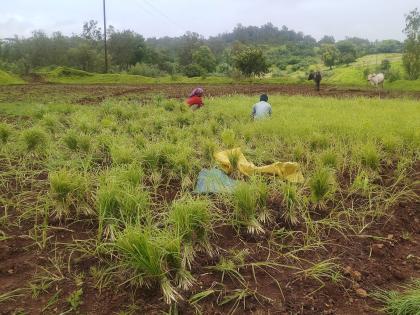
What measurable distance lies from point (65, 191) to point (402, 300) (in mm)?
2764

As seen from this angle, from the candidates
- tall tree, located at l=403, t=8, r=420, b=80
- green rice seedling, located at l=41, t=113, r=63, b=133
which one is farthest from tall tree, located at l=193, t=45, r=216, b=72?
green rice seedling, located at l=41, t=113, r=63, b=133

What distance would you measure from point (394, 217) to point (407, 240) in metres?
0.38

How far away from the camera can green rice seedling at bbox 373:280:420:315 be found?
2230 mm

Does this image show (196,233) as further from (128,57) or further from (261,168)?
(128,57)

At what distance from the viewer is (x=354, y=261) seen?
2883mm

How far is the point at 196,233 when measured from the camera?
3.01 meters

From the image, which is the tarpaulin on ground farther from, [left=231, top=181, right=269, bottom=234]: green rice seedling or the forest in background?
the forest in background

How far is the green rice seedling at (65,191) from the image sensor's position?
3463mm

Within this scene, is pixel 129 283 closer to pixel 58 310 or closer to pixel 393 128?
pixel 58 310

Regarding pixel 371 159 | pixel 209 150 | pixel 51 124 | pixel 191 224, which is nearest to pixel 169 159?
pixel 209 150

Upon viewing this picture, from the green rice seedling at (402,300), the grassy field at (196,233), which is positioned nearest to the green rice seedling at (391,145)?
the grassy field at (196,233)

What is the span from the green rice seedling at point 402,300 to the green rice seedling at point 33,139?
452 cm

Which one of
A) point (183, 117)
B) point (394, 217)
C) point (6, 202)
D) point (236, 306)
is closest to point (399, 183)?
point (394, 217)

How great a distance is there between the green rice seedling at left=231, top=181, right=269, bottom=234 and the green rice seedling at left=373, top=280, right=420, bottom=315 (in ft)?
3.50
